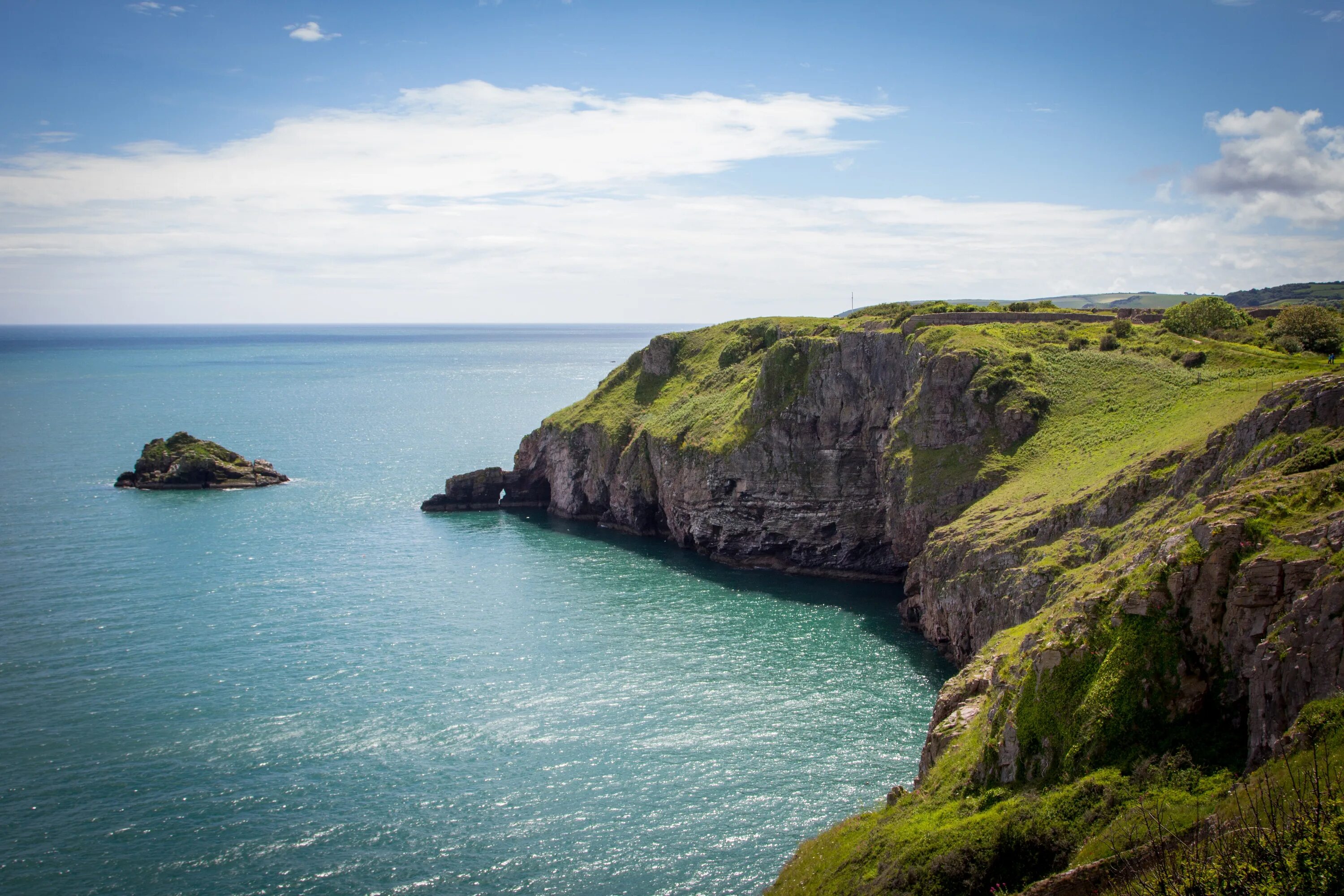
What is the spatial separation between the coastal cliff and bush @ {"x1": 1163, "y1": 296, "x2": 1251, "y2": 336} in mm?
4147

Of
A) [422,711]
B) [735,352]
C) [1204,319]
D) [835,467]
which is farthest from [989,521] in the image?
[735,352]

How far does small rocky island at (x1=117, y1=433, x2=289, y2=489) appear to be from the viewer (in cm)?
12162

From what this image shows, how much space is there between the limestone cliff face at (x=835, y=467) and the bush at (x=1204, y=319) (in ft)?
81.3

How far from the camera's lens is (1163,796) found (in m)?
26.7

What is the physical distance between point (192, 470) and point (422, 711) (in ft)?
279

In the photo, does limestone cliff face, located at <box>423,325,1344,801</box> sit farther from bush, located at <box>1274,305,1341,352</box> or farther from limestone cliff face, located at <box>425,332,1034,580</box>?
bush, located at <box>1274,305,1341,352</box>

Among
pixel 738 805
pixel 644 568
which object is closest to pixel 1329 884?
pixel 738 805

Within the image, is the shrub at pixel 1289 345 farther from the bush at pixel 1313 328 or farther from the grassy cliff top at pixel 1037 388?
the grassy cliff top at pixel 1037 388

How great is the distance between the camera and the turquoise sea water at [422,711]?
40.2m

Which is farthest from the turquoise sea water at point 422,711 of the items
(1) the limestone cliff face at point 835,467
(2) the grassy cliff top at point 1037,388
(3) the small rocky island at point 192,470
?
(3) the small rocky island at point 192,470

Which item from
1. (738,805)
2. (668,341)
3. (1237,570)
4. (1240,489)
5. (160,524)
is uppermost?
(668,341)

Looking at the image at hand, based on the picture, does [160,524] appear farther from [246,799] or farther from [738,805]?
[738,805]

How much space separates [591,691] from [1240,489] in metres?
38.4

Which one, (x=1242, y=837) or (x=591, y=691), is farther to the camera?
(x=591, y=691)
